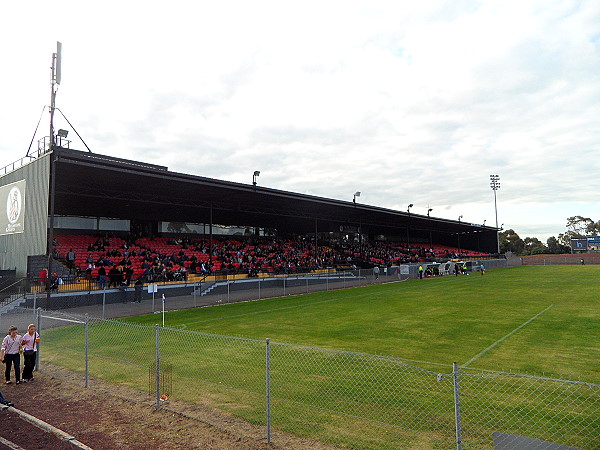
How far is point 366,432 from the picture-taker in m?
6.57

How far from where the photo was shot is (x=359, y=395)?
8156 mm

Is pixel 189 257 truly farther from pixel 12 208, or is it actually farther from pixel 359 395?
pixel 359 395

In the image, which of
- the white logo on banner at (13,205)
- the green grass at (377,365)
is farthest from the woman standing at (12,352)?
the white logo on banner at (13,205)

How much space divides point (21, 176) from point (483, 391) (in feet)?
95.7

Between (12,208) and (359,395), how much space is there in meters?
28.4

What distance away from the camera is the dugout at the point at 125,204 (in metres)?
23.6

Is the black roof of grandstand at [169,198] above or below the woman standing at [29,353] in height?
above

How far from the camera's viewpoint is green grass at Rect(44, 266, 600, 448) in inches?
270

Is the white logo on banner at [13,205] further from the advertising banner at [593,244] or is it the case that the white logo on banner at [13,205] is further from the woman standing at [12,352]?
the advertising banner at [593,244]

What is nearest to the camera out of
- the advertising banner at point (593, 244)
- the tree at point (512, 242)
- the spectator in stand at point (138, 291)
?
the spectator in stand at point (138, 291)

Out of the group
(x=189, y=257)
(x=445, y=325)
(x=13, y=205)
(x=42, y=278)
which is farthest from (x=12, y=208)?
(x=445, y=325)

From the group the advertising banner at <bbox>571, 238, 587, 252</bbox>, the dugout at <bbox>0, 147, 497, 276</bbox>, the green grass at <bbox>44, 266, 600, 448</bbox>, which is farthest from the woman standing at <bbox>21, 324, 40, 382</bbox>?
the advertising banner at <bbox>571, 238, 587, 252</bbox>

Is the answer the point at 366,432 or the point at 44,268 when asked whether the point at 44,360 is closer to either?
the point at 366,432

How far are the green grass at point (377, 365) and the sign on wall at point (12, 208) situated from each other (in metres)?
12.3
